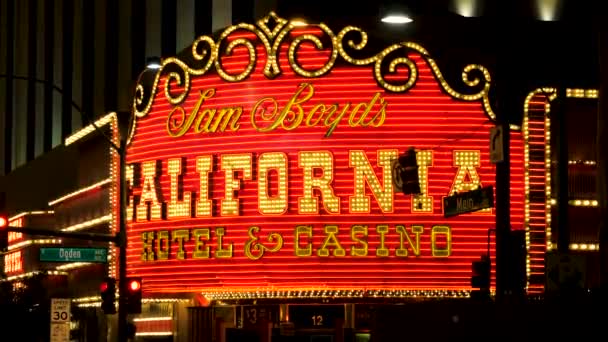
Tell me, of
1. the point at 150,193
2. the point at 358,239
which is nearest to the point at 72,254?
the point at 150,193

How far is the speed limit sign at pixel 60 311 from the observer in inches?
1324

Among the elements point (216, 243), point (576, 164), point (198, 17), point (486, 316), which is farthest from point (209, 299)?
point (486, 316)

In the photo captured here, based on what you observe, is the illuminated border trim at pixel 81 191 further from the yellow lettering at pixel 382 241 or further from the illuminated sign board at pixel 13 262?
the yellow lettering at pixel 382 241

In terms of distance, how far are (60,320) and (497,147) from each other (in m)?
12.0

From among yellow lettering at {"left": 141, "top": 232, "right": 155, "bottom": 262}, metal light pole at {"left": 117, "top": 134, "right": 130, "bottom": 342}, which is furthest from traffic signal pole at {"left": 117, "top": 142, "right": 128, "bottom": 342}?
yellow lettering at {"left": 141, "top": 232, "right": 155, "bottom": 262}

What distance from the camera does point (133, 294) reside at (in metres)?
37.5

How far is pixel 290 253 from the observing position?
39.5 meters

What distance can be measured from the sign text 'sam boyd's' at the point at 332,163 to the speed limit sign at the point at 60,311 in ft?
23.9

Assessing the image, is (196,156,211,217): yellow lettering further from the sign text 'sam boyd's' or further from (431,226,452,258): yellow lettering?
(431,226,452,258): yellow lettering

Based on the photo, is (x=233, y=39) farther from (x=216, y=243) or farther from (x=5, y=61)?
(x=5, y=61)

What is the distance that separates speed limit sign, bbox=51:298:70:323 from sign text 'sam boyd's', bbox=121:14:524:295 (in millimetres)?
7284

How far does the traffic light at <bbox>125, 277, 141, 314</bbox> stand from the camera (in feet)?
123

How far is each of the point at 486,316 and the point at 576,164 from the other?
1927 centimetres

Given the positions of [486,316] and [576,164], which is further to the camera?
[576,164]
